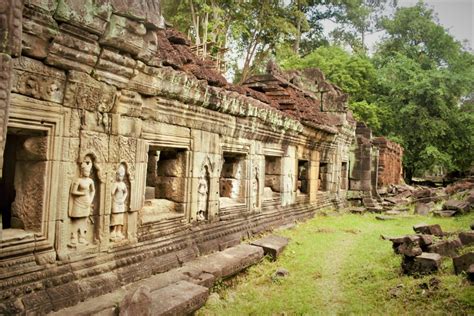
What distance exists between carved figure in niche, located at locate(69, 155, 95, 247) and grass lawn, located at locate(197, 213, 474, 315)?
4.91ft

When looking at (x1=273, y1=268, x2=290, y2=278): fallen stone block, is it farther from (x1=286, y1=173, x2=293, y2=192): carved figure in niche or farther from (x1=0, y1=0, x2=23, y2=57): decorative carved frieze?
(x1=0, y1=0, x2=23, y2=57): decorative carved frieze

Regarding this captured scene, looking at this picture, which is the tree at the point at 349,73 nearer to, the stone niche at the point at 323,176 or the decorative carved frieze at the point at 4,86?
the stone niche at the point at 323,176

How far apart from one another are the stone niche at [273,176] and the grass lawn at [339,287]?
56.6 inches

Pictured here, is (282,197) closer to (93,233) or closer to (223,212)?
(223,212)

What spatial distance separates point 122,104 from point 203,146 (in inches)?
68.1

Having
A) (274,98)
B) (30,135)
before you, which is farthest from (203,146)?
(274,98)

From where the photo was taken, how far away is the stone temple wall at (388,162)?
16312mm

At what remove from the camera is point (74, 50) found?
3307 millimetres

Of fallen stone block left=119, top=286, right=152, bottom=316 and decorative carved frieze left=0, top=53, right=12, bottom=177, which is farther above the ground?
decorative carved frieze left=0, top=53, right=12, bottom=177

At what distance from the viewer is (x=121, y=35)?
11.7ft

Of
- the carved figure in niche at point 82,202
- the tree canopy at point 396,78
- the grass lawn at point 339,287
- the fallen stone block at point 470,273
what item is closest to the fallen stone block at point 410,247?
the grass lawn at point 339,287

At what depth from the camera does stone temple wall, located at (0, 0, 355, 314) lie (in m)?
3.08

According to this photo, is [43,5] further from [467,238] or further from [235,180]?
[467,238]

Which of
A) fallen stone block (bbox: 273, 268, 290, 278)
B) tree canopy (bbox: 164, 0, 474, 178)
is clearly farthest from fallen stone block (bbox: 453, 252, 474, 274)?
tree canopy (bbox: 164, 0, 474, 178)
